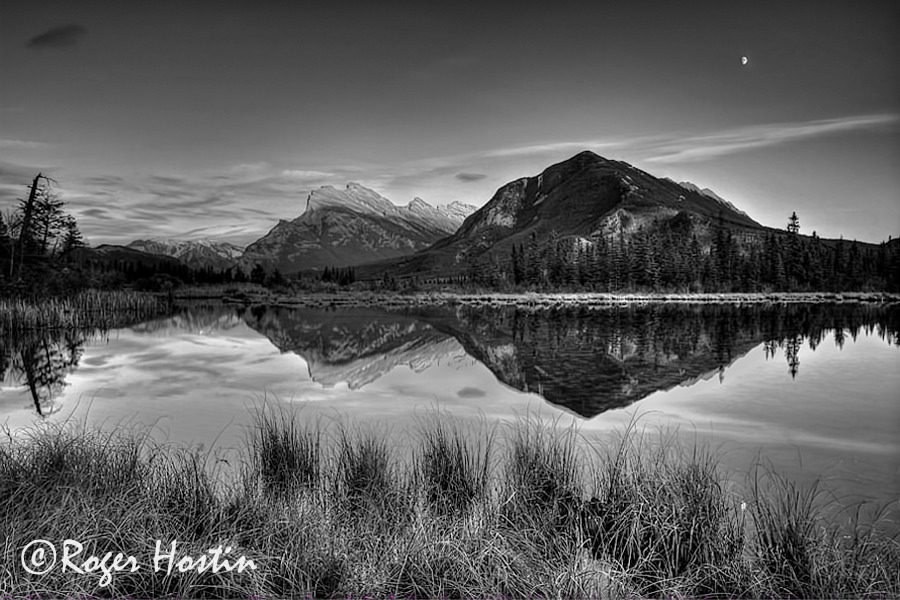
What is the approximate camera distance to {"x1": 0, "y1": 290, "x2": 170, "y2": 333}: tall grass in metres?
23.1

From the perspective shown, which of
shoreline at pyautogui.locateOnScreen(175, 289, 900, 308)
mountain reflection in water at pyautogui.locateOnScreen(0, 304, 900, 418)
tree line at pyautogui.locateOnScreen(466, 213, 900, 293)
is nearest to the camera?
mountain reflection in water at pyautogui.locateOnScreen(0, 304, 900, 418)

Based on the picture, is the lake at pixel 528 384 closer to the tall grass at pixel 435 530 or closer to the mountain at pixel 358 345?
the mountain at pixel 358 345

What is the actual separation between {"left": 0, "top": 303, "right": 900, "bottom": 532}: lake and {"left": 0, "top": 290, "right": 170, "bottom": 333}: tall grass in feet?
8.67

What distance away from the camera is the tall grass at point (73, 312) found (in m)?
23.1

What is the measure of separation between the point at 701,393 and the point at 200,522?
9.25 m

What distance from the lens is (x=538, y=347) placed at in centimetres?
1841

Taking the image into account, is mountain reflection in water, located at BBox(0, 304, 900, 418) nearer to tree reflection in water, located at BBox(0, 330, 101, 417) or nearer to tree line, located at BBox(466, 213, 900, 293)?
tree reflection in water, located at BBox(0, 330, 101, 417)

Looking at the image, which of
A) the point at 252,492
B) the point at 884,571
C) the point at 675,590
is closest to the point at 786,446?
the point at 884,571

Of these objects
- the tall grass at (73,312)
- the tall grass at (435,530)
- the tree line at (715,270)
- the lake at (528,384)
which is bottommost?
the lake at (528,384)

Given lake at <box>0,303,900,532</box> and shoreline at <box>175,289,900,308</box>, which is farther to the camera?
shoreline at <box>175,289,900,308</box>

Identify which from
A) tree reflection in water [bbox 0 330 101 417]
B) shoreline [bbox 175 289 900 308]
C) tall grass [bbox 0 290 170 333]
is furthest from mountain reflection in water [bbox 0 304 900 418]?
shoreline [bbox 175 289 900 308]

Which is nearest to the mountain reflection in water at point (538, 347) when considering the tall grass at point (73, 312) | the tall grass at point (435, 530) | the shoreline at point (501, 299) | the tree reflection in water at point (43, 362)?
the tree reflection in water at point (43, 362)

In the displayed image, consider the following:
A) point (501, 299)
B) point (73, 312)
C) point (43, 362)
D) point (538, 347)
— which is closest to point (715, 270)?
point (501, 299)

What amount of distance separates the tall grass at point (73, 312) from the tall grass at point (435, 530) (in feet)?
68.6
